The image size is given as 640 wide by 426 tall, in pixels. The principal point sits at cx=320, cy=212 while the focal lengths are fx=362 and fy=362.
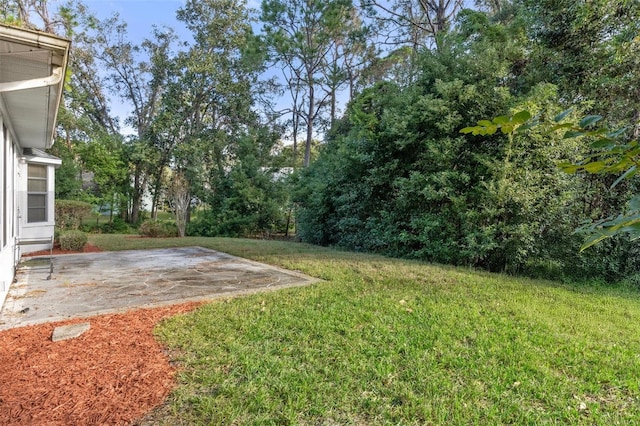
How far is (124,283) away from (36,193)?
15.1 ft

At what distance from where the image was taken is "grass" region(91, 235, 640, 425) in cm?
232

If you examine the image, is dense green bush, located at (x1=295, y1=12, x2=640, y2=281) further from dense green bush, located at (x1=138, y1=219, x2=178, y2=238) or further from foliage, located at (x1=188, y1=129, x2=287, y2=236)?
dense green bush, located at (x1=138, y1=219, x2=178, y2=238)

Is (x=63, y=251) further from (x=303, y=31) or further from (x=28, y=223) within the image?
(x=303, y=31)

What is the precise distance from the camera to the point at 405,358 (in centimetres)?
299

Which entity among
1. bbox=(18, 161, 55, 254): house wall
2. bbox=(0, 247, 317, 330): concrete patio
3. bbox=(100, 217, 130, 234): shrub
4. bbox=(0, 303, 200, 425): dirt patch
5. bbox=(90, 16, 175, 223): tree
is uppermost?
bbox=(90, 16, 175, 223): tree

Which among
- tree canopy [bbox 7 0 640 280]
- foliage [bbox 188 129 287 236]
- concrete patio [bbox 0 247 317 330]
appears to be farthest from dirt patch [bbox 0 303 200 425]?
foliage [bbox 188 129 287 236]

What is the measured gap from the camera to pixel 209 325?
3.60 metres

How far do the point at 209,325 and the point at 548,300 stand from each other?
4401mm

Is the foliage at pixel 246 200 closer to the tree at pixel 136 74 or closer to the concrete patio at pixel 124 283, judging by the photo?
the tree at pixel 136 74

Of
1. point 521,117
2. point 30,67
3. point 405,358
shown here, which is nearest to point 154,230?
point 30,67

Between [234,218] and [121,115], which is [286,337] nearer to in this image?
[234,218]

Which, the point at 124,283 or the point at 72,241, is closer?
the point at 124,283

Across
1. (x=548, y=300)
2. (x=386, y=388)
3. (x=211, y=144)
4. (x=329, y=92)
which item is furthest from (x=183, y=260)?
(x=329, y=92)

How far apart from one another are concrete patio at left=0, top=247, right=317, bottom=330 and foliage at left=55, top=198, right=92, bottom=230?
162 inches
